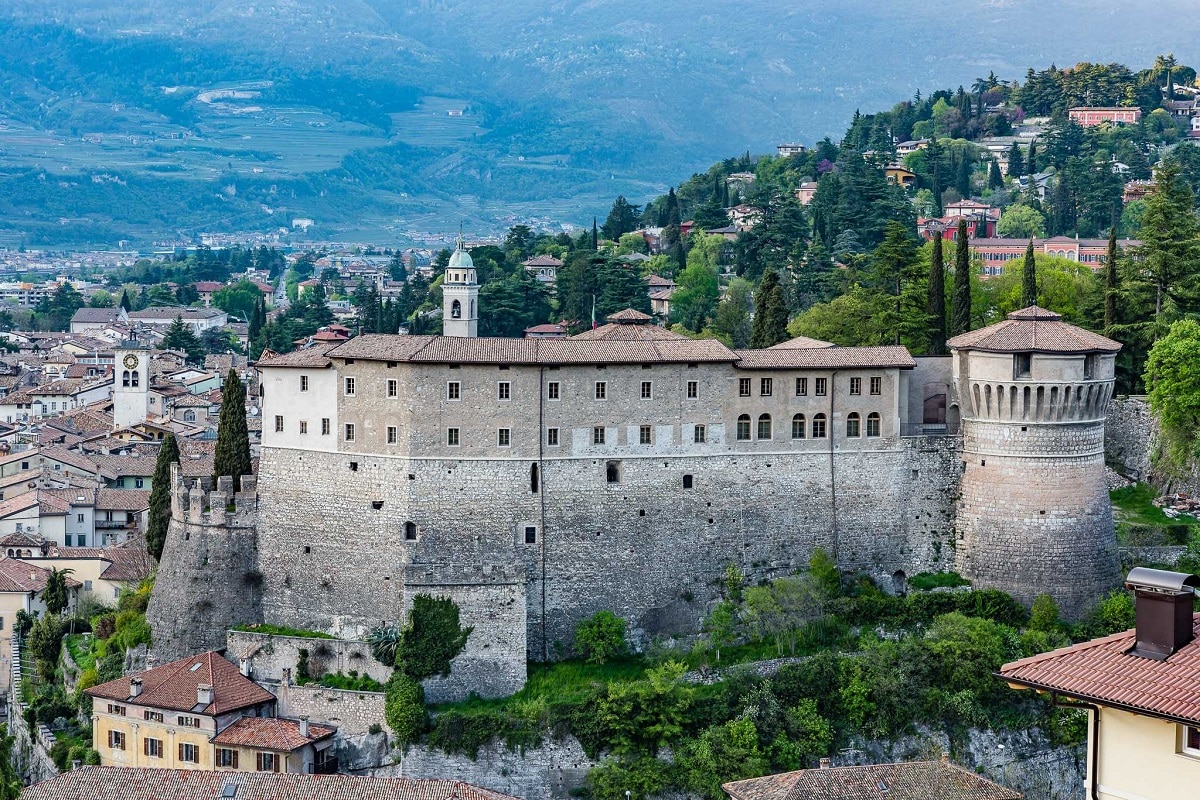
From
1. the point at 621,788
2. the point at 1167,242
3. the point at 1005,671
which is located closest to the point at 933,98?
the point at 1167,242

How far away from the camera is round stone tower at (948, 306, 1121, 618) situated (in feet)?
→ 188

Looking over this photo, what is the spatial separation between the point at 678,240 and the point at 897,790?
2792 inches

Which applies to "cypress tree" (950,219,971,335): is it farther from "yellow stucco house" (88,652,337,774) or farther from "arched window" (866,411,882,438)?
"yellow stucco house" (88,652,337,774)

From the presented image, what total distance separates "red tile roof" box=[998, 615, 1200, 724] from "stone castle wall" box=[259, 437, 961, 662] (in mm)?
34662

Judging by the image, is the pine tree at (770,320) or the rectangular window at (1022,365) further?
the pine tree at (770,320)

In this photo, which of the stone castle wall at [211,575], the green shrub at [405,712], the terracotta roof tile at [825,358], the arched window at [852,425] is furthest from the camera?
the stone castle wall at [211,575]

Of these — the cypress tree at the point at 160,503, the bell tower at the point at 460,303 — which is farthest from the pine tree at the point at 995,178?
the cypress tree at the point at 160,503

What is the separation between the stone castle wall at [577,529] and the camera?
56031 millimetres

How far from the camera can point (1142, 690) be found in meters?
20.3

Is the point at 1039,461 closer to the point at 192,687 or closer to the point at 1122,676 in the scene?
the point at 192,687

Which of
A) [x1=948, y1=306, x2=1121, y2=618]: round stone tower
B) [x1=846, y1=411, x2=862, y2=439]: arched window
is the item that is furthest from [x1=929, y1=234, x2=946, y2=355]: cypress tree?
[x1=846, y1=411, x2=862, y2=439]: arched window

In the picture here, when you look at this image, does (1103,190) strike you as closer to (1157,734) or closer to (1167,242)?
(1167,242)

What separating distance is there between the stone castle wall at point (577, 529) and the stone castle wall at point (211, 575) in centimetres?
65

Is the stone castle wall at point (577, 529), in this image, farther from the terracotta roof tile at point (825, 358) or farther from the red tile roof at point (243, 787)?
the red tile roof at point (243, 787)
